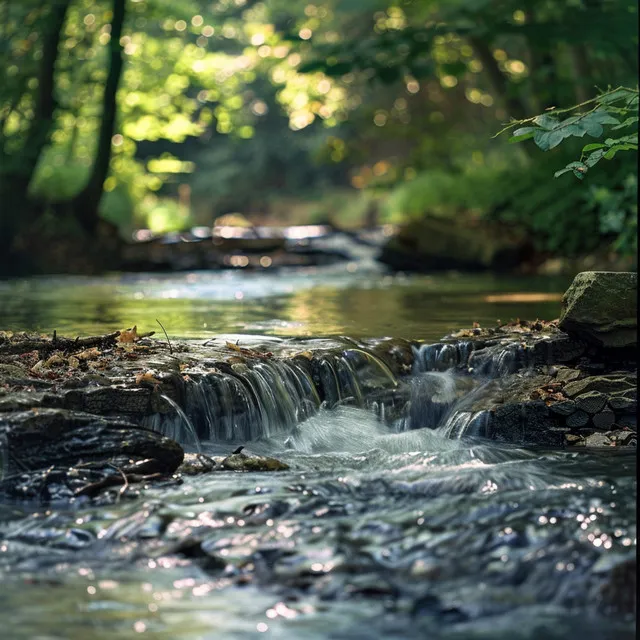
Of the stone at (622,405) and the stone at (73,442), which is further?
the stone at (622,405)

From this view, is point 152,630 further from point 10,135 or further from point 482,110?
point 482,110

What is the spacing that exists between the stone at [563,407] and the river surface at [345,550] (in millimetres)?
648

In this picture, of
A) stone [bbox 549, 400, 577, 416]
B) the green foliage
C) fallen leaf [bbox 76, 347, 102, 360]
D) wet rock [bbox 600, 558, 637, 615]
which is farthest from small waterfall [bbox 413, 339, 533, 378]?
the green foliage

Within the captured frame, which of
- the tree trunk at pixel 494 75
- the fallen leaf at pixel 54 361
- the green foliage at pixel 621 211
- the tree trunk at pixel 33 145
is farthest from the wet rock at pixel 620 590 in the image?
the tree trunk at pixel 33 145

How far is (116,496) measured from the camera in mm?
5633

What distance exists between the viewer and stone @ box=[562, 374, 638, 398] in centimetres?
771

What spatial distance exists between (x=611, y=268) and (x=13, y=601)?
15.9m

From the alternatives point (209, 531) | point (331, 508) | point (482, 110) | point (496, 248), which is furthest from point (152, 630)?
point (482, 110)

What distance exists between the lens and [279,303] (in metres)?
13.9

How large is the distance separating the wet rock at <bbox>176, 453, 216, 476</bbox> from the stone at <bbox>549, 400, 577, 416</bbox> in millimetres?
2465

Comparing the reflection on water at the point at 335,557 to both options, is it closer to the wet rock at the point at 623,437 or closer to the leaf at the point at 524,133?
the wet rock at the point at 623,437

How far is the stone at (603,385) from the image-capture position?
771cm

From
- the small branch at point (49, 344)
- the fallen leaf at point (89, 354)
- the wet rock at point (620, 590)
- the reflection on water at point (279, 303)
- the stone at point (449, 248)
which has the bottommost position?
the wet rock at point (620, 590)

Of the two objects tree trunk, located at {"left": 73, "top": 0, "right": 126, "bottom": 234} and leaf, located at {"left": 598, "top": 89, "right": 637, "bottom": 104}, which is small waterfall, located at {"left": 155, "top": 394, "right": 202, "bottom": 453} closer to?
leaf, located at {"left": 598, "top": 89, "right": 637, "bottom": 104}
